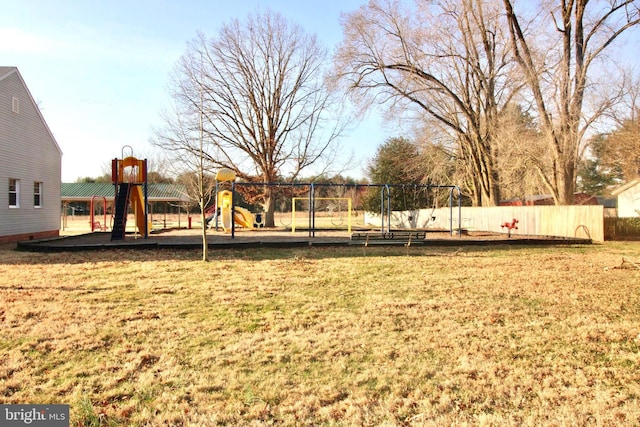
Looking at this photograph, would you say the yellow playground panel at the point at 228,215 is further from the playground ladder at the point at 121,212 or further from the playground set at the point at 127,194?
the playground ladder at the point at 121,212

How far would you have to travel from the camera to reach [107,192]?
145ft

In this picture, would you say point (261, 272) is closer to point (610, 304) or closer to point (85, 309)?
point (85, 309)

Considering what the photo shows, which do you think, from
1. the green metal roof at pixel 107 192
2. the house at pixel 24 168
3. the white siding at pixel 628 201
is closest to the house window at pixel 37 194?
the house at pixel 24 168

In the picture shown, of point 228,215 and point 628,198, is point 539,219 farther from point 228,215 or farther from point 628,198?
point 628,198

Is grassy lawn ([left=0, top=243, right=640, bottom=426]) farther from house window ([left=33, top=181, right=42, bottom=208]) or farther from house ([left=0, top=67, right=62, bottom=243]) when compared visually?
house window ([left=33, top=181, right=42, bottom=208])

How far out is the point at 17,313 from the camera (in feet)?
17.5

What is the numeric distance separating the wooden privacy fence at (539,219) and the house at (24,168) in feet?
61.0

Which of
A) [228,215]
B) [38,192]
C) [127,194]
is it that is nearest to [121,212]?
[127,194]

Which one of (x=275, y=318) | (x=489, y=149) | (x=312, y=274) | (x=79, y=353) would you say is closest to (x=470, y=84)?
(x=489, y=149)

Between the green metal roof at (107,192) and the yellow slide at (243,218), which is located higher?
the green metal roof at (107,192)

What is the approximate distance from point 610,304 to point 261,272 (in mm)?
5832

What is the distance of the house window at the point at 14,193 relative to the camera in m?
16.3

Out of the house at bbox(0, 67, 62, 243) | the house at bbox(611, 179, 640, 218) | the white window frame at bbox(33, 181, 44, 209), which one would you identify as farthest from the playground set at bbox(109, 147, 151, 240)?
the house at bbox(611, 179, 640, 218)

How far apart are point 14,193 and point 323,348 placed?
55.5 ft
